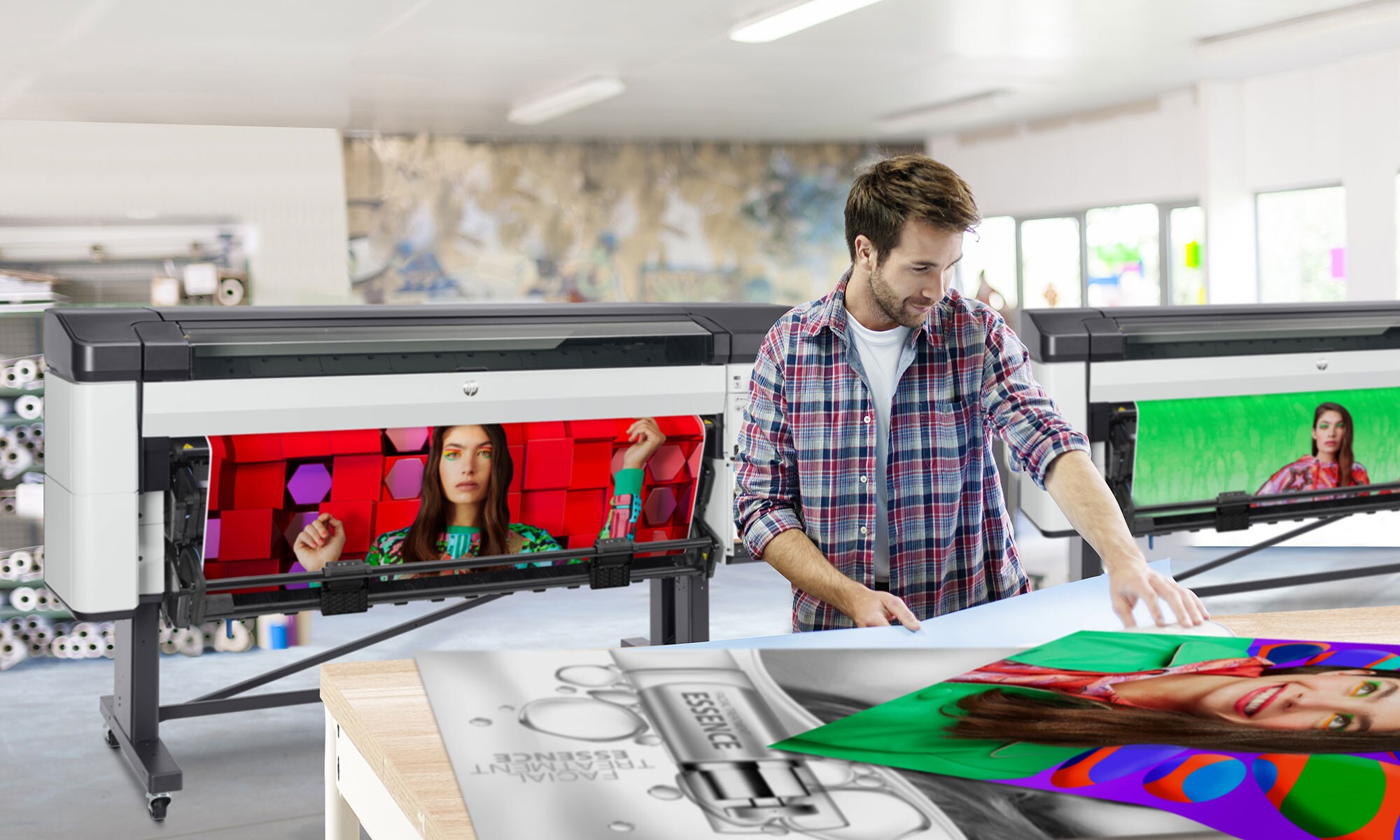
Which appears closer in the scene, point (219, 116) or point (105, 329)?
point (105, 329)

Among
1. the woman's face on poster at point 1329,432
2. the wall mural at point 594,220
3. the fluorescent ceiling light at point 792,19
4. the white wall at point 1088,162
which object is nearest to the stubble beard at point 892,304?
the woman's face on poster at point 1329,432

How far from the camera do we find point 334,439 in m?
2.96

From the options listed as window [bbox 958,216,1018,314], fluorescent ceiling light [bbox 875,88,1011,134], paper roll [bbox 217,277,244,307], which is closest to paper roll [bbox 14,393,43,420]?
paper roll [bbox 217,277,244,307]

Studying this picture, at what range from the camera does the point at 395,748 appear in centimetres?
110

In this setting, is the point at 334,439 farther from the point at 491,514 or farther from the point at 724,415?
the point at 724,415

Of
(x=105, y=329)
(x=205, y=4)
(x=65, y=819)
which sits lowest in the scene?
(x=65, y=819)

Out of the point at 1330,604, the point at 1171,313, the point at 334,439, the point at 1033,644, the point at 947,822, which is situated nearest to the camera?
the point at 947,822

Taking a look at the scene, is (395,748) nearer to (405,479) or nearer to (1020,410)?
(1020,410)

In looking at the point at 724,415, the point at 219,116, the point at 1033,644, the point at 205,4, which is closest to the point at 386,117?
the point at 219,116

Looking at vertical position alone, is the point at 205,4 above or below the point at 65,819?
above

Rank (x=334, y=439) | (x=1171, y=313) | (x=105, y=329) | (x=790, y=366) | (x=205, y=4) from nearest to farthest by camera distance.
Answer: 1. (x=790, y=366)
2. (x=105, y=329)
3. (x=334, y=439)
4. (x=1171, y=313)
5. (x=205, y=4)

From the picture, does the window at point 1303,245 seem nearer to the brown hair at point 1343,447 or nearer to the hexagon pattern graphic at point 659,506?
the brown hair at point 1343,447

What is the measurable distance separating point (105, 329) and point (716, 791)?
2214mm

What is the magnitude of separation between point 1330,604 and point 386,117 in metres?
7.33
